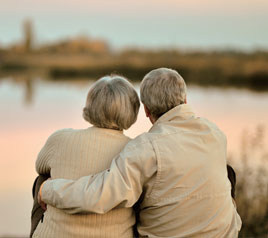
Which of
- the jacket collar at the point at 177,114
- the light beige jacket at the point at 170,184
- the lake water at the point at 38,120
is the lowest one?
the lake water at the point at 38,120

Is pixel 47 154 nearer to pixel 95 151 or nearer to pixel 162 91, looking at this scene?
pixel 95 151

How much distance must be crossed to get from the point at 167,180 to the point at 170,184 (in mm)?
28

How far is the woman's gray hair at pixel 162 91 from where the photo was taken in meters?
2.38

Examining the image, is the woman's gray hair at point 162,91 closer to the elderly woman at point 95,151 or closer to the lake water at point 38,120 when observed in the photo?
the elderly woman at point 95,151

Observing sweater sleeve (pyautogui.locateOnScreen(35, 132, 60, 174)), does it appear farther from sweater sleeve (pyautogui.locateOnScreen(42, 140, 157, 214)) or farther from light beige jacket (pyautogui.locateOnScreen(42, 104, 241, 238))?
sweater sleeve (pyautogui.locateOnScreen(42, 140, 157, 214))

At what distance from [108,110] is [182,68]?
45.5 feet

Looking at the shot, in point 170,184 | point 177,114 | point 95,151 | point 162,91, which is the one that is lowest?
point 170,184

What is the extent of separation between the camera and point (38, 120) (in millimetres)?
11484

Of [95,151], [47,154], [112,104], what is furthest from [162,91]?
[47,154]

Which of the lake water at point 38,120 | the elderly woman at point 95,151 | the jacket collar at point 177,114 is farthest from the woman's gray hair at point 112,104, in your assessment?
the lake water at point 38,120

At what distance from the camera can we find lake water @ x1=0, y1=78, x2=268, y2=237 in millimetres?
6652

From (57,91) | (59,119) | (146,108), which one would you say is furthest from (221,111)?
(146,108)

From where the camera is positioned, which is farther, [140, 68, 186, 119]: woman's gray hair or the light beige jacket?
[140, 68, 186, 119]: woman's gray hair

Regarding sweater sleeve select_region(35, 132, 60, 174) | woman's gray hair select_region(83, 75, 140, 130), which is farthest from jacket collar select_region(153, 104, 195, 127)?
sweater sleeve select_region(35, 132, 60, 174)
